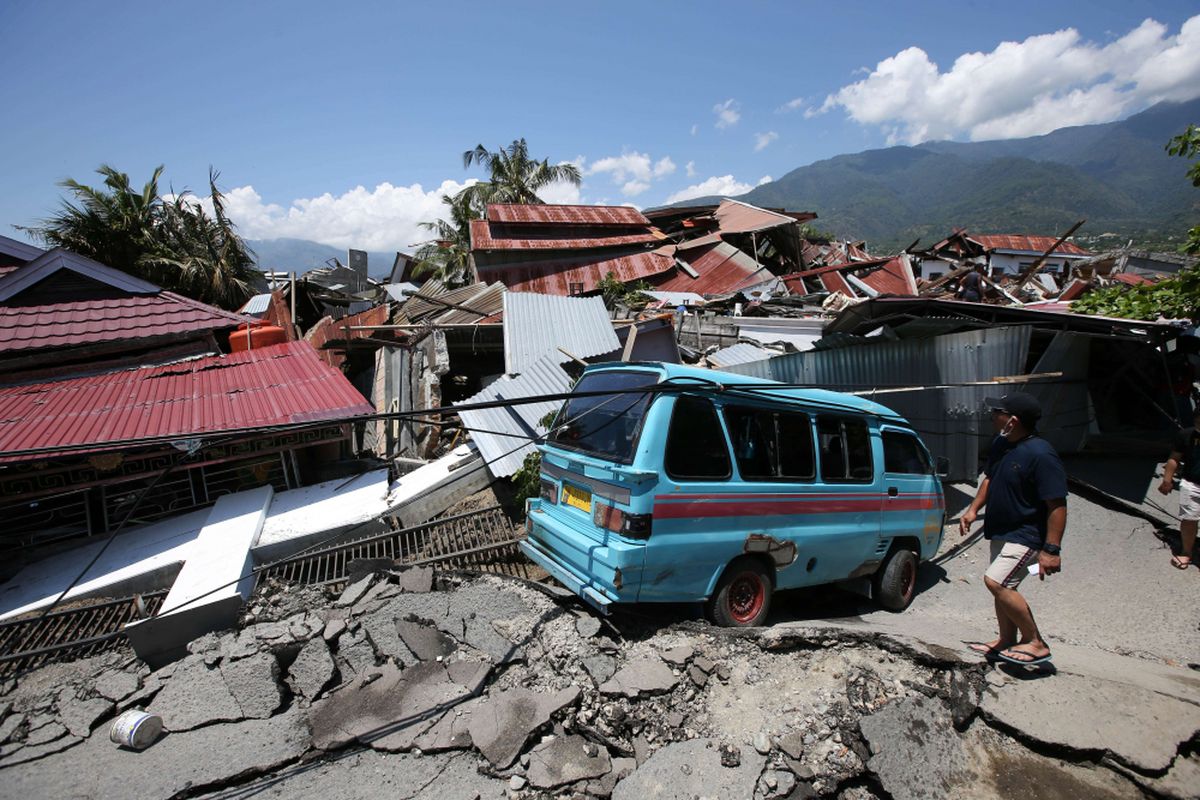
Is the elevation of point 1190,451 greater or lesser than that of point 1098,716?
greater

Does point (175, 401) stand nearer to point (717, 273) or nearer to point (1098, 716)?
point (1098, 716)

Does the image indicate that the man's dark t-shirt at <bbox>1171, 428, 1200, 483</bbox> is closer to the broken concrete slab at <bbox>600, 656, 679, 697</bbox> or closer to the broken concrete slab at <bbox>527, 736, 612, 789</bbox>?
the broken concrete slab at <bbox>600, 656, 679, 697</bbox>

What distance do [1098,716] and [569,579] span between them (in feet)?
10.7

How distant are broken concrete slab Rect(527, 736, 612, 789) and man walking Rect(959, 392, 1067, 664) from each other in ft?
8.80

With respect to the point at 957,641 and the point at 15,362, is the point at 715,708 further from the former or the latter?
the point at 15,362

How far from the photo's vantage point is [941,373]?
319 inches

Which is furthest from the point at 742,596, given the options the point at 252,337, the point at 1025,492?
the point at 252,337

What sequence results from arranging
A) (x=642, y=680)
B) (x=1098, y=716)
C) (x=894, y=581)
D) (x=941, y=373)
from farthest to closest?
(x=941, y=373) → (x=894, y=581) → (x=642, y=680) → (x=1098, y=716)

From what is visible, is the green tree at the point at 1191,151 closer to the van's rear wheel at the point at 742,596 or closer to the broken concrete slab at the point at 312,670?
the van's rear wheel at the point at 742,596

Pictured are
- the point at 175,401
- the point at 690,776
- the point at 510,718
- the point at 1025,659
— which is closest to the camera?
the point at 690,776

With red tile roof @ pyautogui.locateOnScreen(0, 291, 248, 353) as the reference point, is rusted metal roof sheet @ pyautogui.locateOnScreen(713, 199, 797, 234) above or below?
above

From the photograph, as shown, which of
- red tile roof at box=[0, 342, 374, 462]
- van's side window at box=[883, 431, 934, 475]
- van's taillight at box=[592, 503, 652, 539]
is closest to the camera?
van's taillight at box=[592, 503, 652, 539]

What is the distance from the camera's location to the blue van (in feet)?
12.4

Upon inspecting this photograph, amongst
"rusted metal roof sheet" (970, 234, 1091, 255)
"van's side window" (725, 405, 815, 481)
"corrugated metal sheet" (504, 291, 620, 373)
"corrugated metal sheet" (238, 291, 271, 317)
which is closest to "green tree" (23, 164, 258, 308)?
"corrugated metal sheet" (238, 291, 271, 317)
